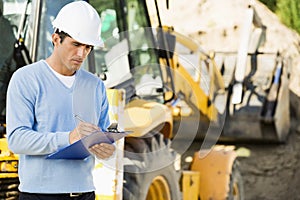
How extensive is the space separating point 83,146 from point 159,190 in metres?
2.59

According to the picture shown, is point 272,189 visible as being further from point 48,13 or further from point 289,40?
point 48,13

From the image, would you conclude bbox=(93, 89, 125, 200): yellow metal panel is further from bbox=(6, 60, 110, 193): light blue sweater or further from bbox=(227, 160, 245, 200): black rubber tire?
bbox=(227, 160, 245, 200): black rubber tire

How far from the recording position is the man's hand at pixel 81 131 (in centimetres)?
208

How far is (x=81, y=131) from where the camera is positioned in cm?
208

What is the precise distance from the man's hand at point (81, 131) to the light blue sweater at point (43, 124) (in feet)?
0.07

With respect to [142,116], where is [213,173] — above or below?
below

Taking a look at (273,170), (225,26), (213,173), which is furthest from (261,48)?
(213,173)

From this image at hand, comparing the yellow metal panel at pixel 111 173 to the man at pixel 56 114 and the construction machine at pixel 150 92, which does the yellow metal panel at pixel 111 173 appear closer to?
the construction machine at pixel 150 92

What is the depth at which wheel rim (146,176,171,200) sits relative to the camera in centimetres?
457

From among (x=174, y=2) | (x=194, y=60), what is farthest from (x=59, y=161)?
(x=174, y=2)

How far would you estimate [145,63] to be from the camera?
16.9 feet

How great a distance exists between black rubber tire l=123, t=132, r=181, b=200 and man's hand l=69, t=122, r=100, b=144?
192 centimetres

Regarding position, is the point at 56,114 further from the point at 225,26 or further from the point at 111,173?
the point at 225,26

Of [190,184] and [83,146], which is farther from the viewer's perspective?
[190,184]
